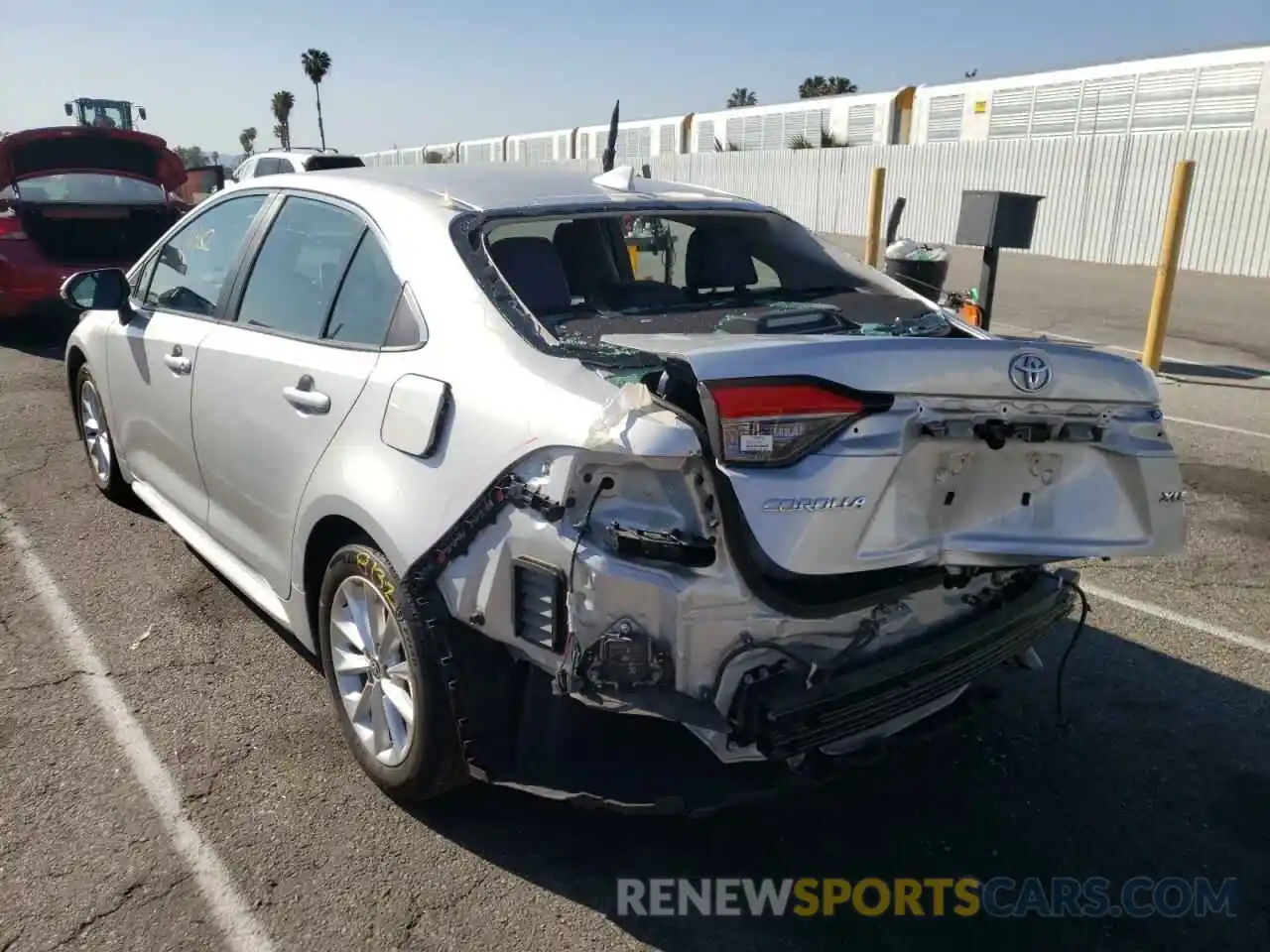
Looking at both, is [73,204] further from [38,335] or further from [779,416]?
[779,416]

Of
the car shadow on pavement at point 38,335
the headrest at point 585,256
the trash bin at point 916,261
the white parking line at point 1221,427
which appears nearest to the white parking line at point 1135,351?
the white parking line at point 1221,427

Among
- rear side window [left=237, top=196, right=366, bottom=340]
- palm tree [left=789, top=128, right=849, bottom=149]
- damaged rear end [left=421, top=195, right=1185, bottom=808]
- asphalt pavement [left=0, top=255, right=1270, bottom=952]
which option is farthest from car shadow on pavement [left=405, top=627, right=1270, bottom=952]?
palm tree [left=789, top=128, right=849, bottom=149]

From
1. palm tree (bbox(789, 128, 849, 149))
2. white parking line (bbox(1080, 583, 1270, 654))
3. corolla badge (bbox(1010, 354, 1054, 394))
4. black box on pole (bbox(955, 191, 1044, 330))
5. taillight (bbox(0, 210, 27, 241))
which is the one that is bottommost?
white parking line (bbox(1080, 583, 1270, 654))

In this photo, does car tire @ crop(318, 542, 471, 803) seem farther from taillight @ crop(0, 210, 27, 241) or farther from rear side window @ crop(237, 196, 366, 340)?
taillight @ crop(0, 210, 27, 241)

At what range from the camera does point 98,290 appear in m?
4.39

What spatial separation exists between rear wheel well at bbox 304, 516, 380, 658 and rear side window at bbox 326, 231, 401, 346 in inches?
21.1

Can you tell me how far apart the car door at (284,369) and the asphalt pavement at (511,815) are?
1.98 ft

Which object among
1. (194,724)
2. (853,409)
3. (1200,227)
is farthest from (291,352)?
(1200,227)

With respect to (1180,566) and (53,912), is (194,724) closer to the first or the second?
(53,912)

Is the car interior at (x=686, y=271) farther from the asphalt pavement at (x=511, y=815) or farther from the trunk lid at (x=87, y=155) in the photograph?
the trunk lid at (x=87, y=155)

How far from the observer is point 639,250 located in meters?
3.75

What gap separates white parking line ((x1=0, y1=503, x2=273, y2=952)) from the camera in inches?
98.3

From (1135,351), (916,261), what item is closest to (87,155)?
(916,261)

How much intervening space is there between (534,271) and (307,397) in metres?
0.78
